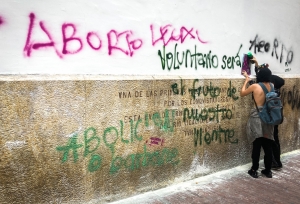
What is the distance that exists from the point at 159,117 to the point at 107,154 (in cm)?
86

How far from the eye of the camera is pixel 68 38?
3.22 m

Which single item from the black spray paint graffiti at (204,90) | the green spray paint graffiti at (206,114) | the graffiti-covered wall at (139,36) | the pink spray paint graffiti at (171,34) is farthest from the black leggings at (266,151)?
the pink spray paint graffiti at (171,34)

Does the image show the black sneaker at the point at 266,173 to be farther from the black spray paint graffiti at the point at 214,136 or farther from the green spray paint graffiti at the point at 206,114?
the green spray paint graffiti at the point at 206,114

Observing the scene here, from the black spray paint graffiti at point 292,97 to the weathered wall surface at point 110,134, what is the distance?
1.27 m

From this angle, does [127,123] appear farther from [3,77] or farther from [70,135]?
[3,77]

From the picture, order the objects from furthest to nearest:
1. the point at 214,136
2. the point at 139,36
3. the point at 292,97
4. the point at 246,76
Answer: the point at 292,97 → the point at 246,76 → the point at 214,136 → the point at 139,36

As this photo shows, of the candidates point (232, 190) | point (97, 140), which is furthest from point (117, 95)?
point (232, 190)

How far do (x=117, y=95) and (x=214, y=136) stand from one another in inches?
73.9

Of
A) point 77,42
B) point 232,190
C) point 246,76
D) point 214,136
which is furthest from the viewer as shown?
point 246,76

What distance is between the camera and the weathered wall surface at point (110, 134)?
2.91 m

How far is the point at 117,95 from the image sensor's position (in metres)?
3.49

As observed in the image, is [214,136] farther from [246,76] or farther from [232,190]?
[246,76]

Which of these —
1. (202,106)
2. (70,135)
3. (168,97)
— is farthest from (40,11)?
(202,106)

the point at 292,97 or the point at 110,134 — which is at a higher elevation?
the point at 292,97
